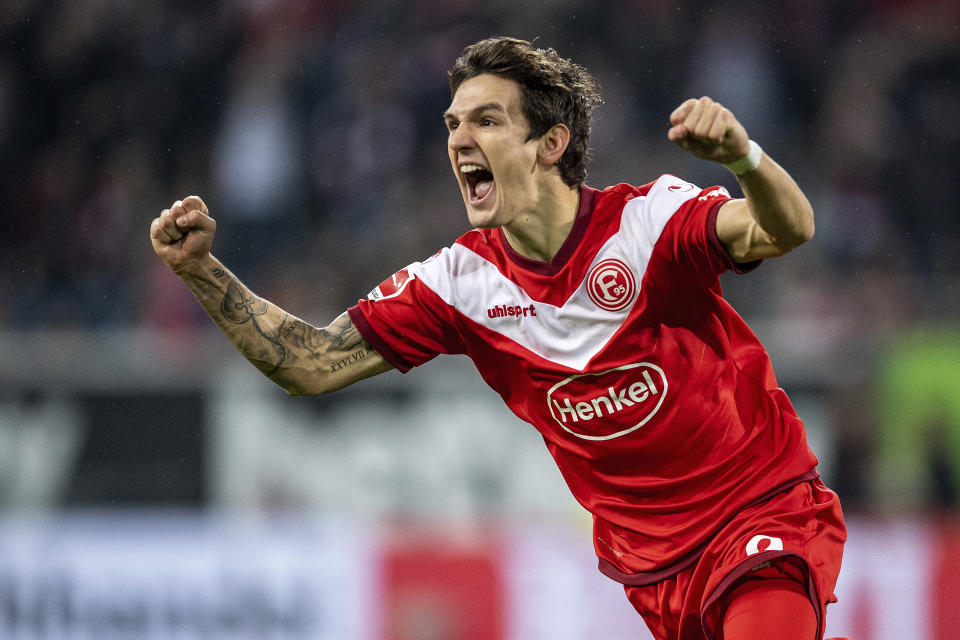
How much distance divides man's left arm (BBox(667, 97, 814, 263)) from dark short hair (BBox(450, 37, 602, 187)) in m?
0.78

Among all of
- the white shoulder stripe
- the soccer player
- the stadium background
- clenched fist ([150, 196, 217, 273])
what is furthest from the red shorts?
the stadium background

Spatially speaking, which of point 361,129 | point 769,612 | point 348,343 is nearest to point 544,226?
point 348,343

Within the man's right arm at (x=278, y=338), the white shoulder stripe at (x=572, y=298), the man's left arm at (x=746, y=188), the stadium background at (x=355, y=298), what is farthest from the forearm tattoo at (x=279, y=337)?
the stadium background at (x=355, y=298)

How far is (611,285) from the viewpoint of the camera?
13.0 ft

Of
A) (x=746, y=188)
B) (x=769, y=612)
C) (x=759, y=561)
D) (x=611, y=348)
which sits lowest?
(x=769, y=612)

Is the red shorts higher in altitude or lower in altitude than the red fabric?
higher

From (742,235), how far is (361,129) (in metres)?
7.68

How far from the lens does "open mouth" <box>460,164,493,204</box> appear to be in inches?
161

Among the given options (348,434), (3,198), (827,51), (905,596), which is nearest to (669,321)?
(905,596)

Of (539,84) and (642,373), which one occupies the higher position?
(539,84)

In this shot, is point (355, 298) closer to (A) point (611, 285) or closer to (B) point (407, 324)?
(B) point (407, 324)

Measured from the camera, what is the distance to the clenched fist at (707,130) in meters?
3.25

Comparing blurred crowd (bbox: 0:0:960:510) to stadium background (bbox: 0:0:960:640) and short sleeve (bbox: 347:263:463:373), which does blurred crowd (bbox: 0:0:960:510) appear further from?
short sleeve (bbox: 347:263:463:373)

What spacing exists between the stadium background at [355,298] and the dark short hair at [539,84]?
396 cm
